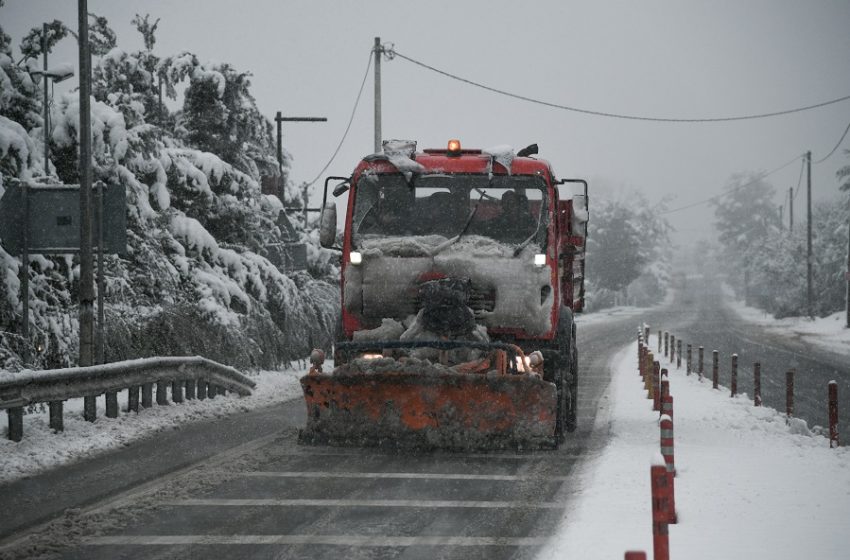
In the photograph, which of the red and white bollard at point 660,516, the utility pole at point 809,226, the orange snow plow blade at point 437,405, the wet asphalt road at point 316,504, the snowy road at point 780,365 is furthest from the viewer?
the utility pole at point 809,226

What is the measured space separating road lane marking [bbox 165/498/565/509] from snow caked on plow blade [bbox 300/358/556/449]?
2042 millimetres

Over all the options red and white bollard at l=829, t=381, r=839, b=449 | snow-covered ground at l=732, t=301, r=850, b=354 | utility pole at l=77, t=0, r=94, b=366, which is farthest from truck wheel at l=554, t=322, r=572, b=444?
snow-covered ground at l=732, t=301, r=850, b=354

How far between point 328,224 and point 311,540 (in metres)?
5.64

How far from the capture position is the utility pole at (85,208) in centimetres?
1264

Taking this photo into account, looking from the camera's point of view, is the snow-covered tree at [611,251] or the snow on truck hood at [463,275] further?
the snow-covered tree at [611,251]

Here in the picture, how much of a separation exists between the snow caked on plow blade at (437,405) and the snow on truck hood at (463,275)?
1.05 m

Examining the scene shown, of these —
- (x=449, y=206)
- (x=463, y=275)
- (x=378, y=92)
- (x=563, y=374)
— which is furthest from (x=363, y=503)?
(x=378, y=92)

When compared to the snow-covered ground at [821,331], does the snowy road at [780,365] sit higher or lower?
higher

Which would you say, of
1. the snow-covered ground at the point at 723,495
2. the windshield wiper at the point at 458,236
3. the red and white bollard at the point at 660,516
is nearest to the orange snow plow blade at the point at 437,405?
the snow-covered ground at the point at 723,495

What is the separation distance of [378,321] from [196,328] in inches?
274

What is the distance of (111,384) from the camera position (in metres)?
11.5

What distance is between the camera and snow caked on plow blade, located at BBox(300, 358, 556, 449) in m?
9.43

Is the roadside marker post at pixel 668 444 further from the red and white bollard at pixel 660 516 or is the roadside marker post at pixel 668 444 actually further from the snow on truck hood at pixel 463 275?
the snow on truck hood at pixel 463 275

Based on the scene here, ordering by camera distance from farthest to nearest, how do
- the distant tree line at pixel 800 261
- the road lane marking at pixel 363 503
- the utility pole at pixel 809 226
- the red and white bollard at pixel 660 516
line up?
the distant tree line at pixel 800 261 → the utility pole at pixel 809 226 → the road lane marking at pixel 363 503 → the red and white bollard at pixel 660 516
